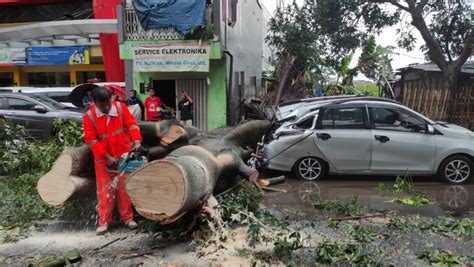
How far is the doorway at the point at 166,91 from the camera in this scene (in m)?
13.5

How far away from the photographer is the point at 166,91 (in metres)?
13.6

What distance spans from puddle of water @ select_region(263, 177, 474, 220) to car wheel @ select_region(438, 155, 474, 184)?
0.49ft

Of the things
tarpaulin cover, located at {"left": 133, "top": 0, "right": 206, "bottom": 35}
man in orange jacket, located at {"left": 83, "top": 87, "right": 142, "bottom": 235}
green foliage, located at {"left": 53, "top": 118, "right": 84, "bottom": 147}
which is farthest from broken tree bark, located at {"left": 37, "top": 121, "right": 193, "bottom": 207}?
tarpaulin cover, located at {"left": 133, "top": 0, "right": 206, "bottom": 35}

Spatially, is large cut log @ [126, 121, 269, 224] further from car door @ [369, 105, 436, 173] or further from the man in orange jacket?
car door @ [369, 105, 436, 173]

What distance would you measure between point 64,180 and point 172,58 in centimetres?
812

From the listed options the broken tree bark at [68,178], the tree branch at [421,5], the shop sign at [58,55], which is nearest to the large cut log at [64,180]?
the broken tree bark at [68,178]

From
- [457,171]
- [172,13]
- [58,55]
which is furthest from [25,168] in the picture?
[58,55]

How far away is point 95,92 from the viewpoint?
462 centimetres

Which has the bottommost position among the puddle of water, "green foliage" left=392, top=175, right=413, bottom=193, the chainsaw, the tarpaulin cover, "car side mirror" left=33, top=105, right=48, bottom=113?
the puddle of water

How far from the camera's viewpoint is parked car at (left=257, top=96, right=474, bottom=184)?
763 cm

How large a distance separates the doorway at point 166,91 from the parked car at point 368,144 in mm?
6306

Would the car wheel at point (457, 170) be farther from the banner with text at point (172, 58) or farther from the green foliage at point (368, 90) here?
the green foliage at point (368, 90)

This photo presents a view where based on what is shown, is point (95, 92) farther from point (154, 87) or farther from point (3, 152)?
point (154, 87)

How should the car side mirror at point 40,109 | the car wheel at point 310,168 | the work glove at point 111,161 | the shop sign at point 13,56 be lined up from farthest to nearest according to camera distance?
the shop sign at point 13,56, the car side mirror at point 40,109, the car wheel at point 310,168, the work glove at point 111,161
